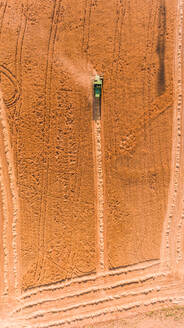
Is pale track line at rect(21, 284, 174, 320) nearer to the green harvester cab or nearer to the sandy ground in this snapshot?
the sandy ground

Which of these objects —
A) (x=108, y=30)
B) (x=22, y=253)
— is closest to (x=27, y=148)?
(x=22, y=253)

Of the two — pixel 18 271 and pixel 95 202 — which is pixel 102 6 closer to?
pixel 95 202

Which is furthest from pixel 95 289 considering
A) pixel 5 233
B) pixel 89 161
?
pixel 89 161

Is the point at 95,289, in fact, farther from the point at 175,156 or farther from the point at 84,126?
the point at 84,126

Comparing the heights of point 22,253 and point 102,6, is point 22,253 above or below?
below

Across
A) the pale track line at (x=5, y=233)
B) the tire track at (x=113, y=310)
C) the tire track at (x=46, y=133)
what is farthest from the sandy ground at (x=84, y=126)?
the tire track at (x=113, y=310)

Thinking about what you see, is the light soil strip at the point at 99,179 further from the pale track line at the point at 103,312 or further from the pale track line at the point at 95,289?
the pale track line at the point at 103,312

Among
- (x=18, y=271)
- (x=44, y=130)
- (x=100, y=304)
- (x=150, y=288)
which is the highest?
(x=44, y=130)
